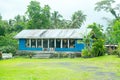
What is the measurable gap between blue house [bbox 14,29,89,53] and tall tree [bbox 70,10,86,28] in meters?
20.5

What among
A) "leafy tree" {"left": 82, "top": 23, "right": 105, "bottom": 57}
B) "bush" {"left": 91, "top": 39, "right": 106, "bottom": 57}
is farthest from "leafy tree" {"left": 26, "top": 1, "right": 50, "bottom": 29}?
"bush" {"left": 91, "top": 39, "right": 106, "bottom": 57}

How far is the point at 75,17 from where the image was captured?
6625cm

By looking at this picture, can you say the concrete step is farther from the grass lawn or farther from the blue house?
the grass lawn

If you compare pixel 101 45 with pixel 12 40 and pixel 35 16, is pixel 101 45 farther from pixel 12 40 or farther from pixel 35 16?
pixel 35 16

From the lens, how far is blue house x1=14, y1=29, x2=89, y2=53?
42.1 m

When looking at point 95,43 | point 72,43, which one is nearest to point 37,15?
point 72,43

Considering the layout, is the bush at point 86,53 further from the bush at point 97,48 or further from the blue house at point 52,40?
the blue house at point 52,40

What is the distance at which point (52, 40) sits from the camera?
44.0 m

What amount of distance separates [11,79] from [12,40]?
2978 centimetres

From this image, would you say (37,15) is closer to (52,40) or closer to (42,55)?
(52,40)

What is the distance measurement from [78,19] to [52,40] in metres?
23.6

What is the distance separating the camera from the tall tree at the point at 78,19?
6562cm

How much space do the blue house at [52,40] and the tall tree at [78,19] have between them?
67.3 feet

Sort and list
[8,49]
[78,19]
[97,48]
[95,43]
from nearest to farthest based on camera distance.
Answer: [97,48], [95,43], [8,49], [78,19]
